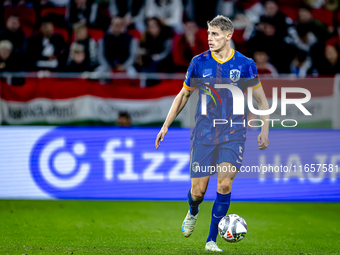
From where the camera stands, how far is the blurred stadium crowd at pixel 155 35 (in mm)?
10008

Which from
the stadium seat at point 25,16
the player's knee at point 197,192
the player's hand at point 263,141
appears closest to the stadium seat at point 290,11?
the stadium seat at point 25,16

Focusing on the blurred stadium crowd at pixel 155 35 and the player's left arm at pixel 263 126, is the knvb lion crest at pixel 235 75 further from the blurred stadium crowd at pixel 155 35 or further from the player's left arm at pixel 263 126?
the blurred stadium crowd at pixel 155 35

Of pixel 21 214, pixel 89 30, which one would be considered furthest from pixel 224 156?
pixel 89 30

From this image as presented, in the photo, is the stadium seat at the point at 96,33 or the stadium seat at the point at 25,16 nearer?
the stadium seat at the point at 96,33

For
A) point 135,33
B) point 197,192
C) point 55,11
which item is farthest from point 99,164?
point 55,11

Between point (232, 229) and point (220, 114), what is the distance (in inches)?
43.8

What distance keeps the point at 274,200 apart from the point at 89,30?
5.72 m

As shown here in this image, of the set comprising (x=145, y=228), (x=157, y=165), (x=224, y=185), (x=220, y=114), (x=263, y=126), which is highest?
(x=220, y=114)

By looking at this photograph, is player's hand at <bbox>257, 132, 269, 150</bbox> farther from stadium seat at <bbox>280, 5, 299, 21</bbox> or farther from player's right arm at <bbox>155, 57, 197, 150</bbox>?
stadium seat at <bbox>280, 5, 299, 21</bbox>

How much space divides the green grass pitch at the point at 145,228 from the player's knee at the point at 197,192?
53 cm

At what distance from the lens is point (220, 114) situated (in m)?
5.03

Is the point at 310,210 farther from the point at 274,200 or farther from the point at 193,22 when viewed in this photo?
the point at 193,22

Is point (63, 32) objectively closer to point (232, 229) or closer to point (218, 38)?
point (218, 38)

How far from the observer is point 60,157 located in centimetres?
787
